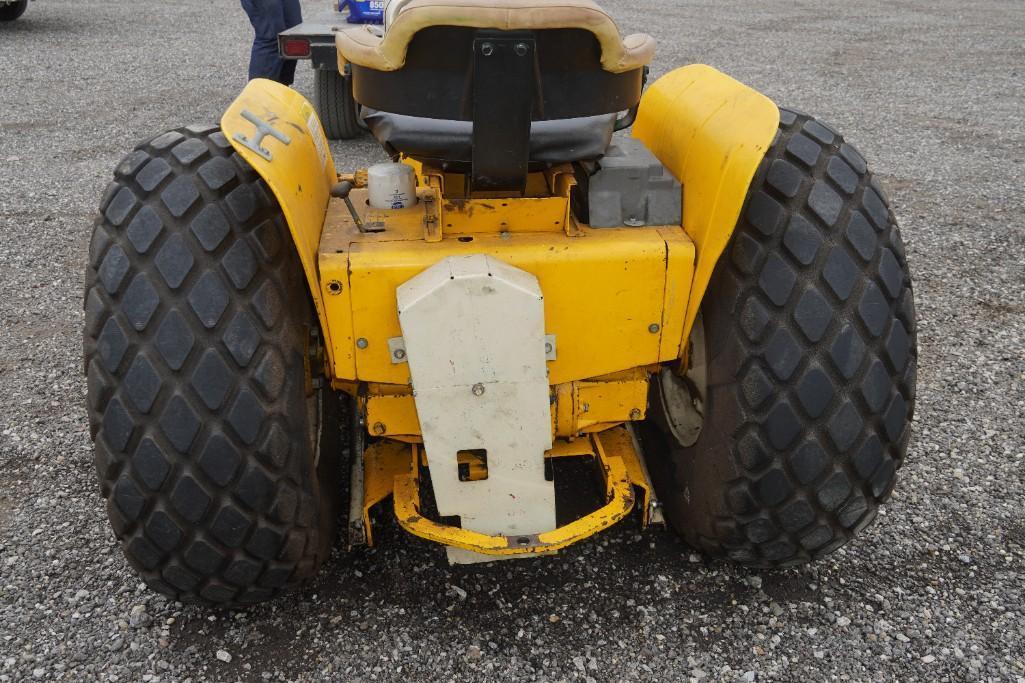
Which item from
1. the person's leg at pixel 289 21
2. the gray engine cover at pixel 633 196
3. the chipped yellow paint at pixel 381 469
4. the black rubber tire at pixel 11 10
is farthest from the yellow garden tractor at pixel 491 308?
the black rubber tire at pixel 11 10

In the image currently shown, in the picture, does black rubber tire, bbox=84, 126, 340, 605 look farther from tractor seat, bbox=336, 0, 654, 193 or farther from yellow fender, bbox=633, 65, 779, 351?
yellow fender, bbox=633, 65, 779, 351

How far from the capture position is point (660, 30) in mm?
11227

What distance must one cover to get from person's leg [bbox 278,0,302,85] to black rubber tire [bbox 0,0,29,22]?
22.4 feet

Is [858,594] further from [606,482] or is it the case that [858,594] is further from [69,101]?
[69,101]

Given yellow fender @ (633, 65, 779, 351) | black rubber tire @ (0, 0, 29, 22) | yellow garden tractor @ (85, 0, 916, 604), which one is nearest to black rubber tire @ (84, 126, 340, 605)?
yellow garden tractor @ (85, 0, 916, 604)

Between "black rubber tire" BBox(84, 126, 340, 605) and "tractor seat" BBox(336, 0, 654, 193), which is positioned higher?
"tractor seat" BBox(336, 0, 654, 193)

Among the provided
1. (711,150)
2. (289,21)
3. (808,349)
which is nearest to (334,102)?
(289,21)

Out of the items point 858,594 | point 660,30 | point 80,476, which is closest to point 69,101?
point 80,476

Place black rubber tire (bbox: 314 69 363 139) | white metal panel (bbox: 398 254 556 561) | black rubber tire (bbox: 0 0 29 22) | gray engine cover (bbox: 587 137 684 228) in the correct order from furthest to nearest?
1. black rubber tire (bbox: 0 0 29 22)
2. black rubber tire (bbox: 314 69 363 139)
3. gray engine cover (bbox: 587 137 684 228)
4. white metal panel (bbox: 398 254 556 561)

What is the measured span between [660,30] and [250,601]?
34.6 ft

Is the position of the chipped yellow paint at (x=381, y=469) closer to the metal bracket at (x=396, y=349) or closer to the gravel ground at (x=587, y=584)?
the gravel ground at (x=587, y=584)

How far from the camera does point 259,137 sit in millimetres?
1872

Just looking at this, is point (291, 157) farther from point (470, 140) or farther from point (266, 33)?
point (266, 33)

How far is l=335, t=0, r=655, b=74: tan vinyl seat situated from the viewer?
1.52 meters
